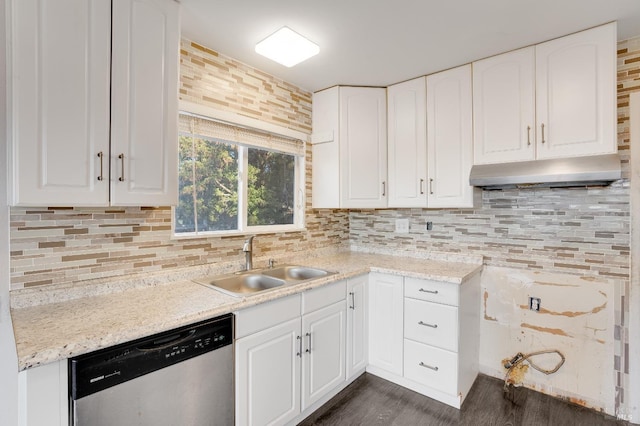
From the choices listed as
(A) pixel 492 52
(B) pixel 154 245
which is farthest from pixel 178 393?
(A) pixel 492 52

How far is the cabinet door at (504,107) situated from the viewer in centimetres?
202

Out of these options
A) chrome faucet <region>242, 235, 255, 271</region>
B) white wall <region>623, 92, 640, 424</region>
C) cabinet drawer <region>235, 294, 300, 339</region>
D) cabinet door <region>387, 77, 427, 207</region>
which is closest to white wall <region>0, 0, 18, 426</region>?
cabinet drawer <region>235, 294, 300, 339</region>

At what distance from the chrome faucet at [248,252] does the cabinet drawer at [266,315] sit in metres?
0.54

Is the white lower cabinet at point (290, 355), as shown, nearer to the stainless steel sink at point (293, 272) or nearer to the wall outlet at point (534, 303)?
the stainless steel sink at point (293, 272)

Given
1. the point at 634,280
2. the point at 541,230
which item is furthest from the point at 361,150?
the point at 634,280

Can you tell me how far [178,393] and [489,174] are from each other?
2.17 meters

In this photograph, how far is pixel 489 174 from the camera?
209 cm

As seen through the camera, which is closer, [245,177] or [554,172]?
[554,172]

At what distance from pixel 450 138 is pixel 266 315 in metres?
1.85

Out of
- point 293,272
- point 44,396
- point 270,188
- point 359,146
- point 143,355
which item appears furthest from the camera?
point 359,146

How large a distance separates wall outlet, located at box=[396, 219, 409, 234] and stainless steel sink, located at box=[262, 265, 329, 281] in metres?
1.02

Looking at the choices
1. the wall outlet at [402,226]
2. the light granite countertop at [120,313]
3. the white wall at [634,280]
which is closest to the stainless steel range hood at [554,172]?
the white wall at [634,280]

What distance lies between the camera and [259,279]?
7.00 feet

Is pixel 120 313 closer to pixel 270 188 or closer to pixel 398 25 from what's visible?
pixel 270 188
